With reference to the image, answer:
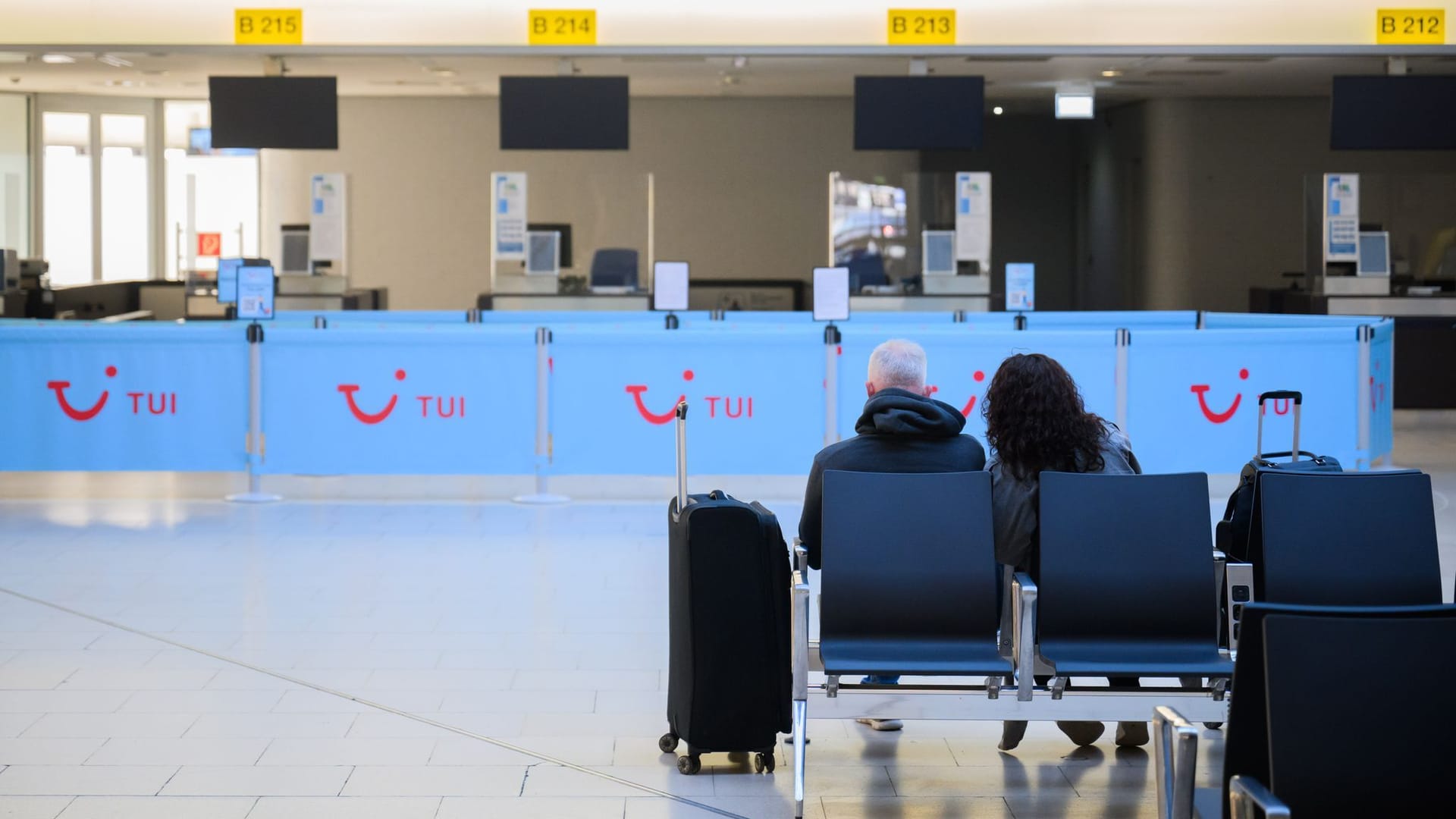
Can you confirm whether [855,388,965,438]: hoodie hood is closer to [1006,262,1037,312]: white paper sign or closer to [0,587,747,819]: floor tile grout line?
[0,587,747,819]: floor tile grout line

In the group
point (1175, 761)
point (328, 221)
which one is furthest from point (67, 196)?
point (1175, 761)

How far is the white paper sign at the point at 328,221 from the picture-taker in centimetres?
1529

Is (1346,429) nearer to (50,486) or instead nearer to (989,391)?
(989,391)

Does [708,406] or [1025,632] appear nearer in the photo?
[1025,632]

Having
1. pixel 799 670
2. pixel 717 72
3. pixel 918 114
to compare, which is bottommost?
pixel 799 670

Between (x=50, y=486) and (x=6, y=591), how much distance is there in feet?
10.2

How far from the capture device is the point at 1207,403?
8.16m

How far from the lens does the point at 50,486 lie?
29.5ft

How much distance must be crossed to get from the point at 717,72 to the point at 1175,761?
42.3 feet

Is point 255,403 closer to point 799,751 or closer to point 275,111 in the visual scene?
point 275,111

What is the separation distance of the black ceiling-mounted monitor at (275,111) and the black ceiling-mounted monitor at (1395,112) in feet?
23.2

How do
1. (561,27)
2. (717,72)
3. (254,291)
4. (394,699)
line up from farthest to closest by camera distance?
(717,72) < (561,27) < (254,291) < (394,699)

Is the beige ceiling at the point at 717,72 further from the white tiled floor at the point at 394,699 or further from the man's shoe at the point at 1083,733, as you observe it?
the man's shoe at the point at 1083,733

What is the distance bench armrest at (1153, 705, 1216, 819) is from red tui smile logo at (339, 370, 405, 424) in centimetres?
604
